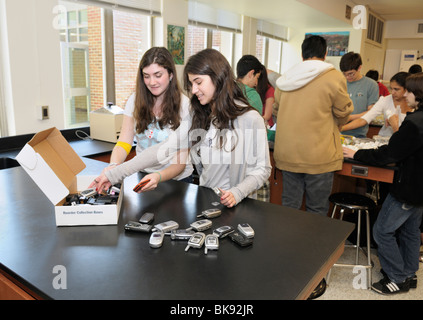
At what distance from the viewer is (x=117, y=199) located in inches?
50.3

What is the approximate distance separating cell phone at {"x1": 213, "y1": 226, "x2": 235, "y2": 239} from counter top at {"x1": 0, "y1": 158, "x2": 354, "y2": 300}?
0.07 ft

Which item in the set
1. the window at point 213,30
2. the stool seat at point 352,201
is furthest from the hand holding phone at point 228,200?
the window at point 213,30

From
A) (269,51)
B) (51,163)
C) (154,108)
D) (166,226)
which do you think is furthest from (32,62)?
(269,51)

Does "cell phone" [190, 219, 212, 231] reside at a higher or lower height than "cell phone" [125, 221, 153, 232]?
higher

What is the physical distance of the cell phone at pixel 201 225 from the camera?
1131mm

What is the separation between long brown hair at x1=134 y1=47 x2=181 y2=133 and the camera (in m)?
1.77

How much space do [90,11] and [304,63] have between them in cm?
230

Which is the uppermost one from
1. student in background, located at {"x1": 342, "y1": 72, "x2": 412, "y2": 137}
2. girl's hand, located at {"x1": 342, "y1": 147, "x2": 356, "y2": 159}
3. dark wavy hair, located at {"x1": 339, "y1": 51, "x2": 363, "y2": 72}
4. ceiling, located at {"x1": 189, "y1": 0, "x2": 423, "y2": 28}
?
ceiling, located at {"x1": 189, "y1": 0, "x2": 423, "y2": 28}

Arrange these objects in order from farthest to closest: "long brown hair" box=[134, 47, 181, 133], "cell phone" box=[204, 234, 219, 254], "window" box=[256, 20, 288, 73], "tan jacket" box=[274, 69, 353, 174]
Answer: "window" box=[256, 20, 288, 73], "tan jacket" box=[274, 69, 353, 174], "long brown hair" box=[134, 47, 181, 133], "cell phone" box=[204, 234, 219, 254]

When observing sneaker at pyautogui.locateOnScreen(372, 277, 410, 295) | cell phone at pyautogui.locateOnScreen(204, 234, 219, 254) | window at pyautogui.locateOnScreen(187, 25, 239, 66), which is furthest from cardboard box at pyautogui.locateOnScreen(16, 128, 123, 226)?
window at pyautogui.locateOnScreen(187, 25, 239, 66)

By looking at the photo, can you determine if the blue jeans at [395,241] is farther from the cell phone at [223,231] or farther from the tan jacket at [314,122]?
the cell phone at [223,231]

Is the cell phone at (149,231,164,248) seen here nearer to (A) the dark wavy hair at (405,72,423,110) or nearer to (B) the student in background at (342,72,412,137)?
(A) the dark wavy hair at (405,72,423,110)

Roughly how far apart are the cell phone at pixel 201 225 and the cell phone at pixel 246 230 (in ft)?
0.34

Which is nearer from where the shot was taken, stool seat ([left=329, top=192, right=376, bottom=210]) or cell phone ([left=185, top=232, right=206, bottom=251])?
cell phone ([left=185, top=232, right=206, bottom=251])
